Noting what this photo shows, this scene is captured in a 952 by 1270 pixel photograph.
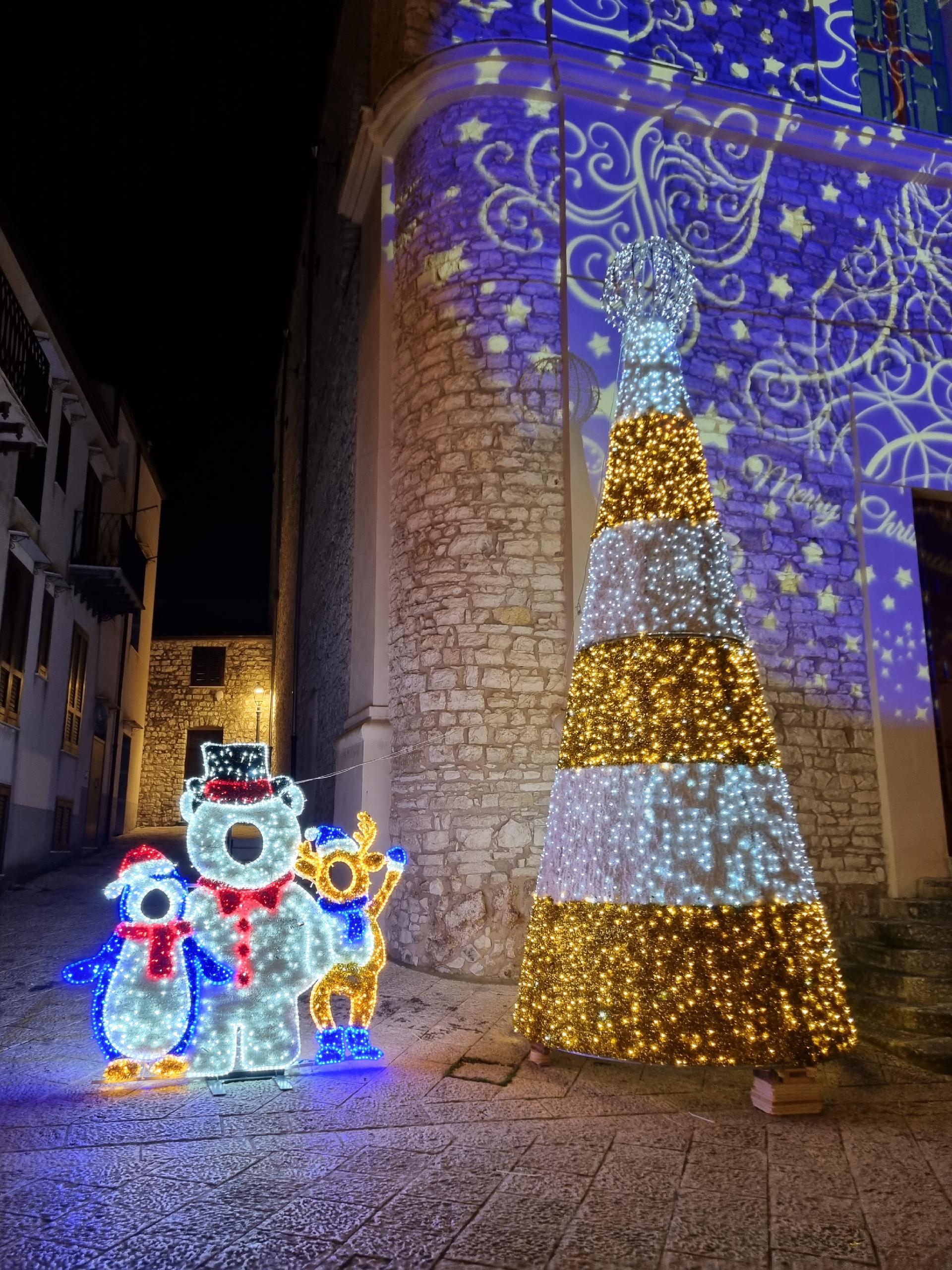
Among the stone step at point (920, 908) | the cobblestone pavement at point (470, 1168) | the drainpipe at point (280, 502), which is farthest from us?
the drainpipe at point (280, 502)

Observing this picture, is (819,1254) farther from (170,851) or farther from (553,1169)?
(170,851)

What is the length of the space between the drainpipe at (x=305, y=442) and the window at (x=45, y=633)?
139 inches

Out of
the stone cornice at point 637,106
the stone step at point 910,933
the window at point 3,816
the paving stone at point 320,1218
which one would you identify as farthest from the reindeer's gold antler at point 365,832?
the window at point 3,816

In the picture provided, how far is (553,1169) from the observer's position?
3.02m

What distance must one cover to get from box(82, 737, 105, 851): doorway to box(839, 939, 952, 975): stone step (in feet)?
38.6

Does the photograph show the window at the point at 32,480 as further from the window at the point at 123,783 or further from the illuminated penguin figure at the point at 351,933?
the illuminated penguin figure at the point at 351,933

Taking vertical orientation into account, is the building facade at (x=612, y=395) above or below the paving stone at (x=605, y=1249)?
above

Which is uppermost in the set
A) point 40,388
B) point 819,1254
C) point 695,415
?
point 40,388

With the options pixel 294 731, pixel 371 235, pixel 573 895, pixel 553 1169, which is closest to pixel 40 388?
pixel 371 235

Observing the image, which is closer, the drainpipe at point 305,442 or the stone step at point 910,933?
the stone step at point 910,933

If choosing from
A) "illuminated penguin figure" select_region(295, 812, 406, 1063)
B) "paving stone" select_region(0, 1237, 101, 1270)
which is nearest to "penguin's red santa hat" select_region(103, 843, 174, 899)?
"illuminated penguin figure" select_region(295, 812, 406, 1063)

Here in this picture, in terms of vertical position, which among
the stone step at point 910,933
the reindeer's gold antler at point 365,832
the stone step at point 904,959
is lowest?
the stone step at point 904,959

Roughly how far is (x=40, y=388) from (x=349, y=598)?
492cm

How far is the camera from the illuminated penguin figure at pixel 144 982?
12.4ft
